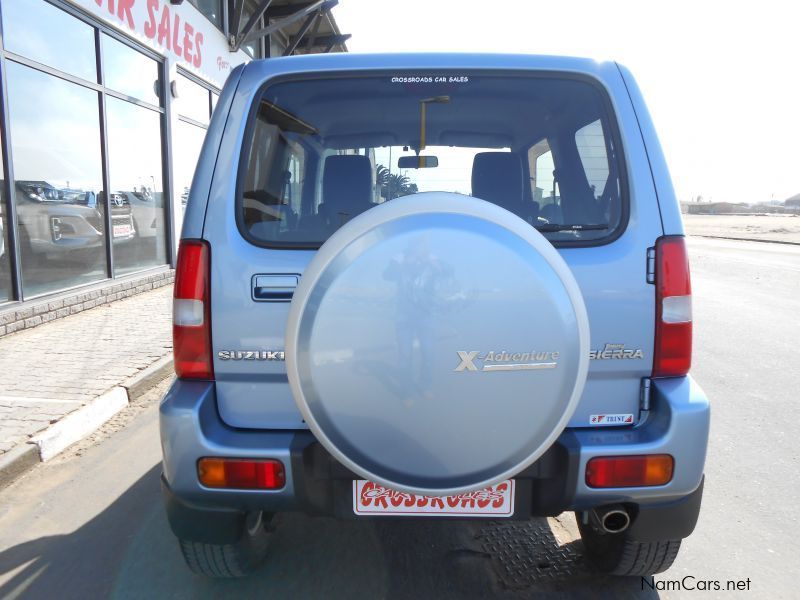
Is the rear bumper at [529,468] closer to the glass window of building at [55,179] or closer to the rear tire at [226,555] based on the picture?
the rear tire at [226,555]

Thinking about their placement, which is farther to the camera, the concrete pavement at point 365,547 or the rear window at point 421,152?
the concrete pavement at point 365,547

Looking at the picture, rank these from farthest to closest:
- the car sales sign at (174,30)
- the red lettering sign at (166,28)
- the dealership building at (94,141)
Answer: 1. the red lettering sign at (166,28)
2. the car sales sign at (174,30)
3. the dealership building at (94,141)

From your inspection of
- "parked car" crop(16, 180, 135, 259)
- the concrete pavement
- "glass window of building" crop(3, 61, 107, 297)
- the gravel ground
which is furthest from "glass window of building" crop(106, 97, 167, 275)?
the gravel ground

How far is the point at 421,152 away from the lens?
2162mm

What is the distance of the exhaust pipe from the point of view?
1867 millimetres

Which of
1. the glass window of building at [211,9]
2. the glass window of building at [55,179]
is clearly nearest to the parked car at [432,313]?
the glass window of building at [55,179]

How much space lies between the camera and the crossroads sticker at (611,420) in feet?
6.23

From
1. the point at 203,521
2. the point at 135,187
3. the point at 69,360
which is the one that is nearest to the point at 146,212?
the point at 135,187

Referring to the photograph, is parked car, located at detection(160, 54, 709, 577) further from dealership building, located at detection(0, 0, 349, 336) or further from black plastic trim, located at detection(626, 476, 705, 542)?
dealership building, located at detection(0, 0, 349, 336)

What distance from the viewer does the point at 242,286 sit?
73.5 inches

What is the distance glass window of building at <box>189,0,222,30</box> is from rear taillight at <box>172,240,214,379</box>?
10187mm

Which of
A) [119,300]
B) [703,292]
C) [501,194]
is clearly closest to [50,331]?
[119,300]

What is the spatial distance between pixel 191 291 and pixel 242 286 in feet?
0.55

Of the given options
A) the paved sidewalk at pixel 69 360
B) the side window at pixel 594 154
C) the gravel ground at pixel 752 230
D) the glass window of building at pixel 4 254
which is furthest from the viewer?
the gravel ground at pixel 752 230
